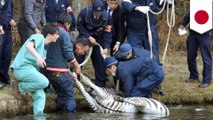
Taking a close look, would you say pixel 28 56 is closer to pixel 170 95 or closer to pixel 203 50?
pixel 170 95

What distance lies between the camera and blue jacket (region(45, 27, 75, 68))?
994cm

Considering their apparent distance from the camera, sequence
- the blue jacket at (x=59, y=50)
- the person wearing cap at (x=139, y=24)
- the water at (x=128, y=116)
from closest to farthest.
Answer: the water at (x=128, y=116)
the blue jacket at (x=59, y=50)
the person wearing cap at (x=139, y=24)

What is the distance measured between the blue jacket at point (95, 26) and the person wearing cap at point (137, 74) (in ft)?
3.08

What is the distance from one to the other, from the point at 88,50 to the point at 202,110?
A: 226 centimetres

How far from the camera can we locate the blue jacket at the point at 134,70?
1022cm

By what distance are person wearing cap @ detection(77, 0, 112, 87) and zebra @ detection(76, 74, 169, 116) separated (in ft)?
2.91


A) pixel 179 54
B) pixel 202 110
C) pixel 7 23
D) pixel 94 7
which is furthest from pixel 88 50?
pixel 179 54

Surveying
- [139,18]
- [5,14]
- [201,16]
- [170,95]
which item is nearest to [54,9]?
[5,14]

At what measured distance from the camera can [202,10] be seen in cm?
1193

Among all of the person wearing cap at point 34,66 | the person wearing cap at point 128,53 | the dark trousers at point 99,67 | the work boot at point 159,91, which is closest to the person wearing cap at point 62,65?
the person wearing cap at point 34,66

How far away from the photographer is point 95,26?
36.3 ft

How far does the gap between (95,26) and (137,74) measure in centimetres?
126

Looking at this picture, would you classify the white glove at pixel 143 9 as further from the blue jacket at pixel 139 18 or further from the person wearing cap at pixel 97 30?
the person wearing cap at pixel 97 30

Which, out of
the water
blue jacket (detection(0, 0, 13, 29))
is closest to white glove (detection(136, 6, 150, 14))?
the water
